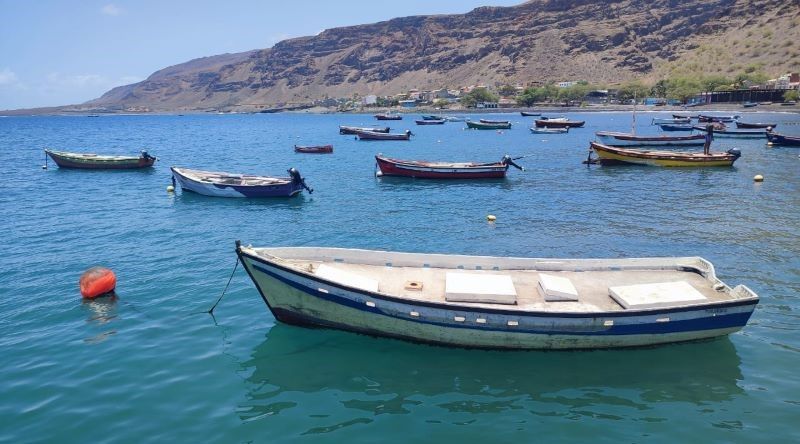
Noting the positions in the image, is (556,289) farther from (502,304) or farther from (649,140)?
(649,140)

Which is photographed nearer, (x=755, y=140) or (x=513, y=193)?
(x=513, y=193)

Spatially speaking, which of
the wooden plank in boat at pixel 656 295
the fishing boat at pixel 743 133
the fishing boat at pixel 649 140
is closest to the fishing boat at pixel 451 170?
the fishing boat at pixel 649 140

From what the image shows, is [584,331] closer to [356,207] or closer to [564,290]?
[564,290]

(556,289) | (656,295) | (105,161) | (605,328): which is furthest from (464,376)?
(105,161)

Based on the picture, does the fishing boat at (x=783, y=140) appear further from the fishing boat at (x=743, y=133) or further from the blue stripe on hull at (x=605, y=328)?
the blue stripe on hull at (x=605, y=328)

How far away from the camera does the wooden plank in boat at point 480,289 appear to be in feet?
47.2

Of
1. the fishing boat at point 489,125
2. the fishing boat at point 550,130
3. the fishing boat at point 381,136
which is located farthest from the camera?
the fishing boat at point 489,125

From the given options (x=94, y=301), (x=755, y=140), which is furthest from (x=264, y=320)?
(x=755, y=140)

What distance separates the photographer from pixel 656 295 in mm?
14688

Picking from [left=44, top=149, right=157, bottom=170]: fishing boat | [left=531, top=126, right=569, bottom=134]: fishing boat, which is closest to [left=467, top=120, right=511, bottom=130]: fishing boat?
[left=531, top=126, right=569, bottom=134]: fishing boat

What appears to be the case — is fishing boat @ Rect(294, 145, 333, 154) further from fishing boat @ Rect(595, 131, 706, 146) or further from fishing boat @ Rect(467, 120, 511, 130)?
fishing boat @ Rect(467, 120, 511, 130)

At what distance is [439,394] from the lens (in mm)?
12961

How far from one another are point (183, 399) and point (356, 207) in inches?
920

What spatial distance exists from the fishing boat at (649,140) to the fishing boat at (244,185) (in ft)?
148
